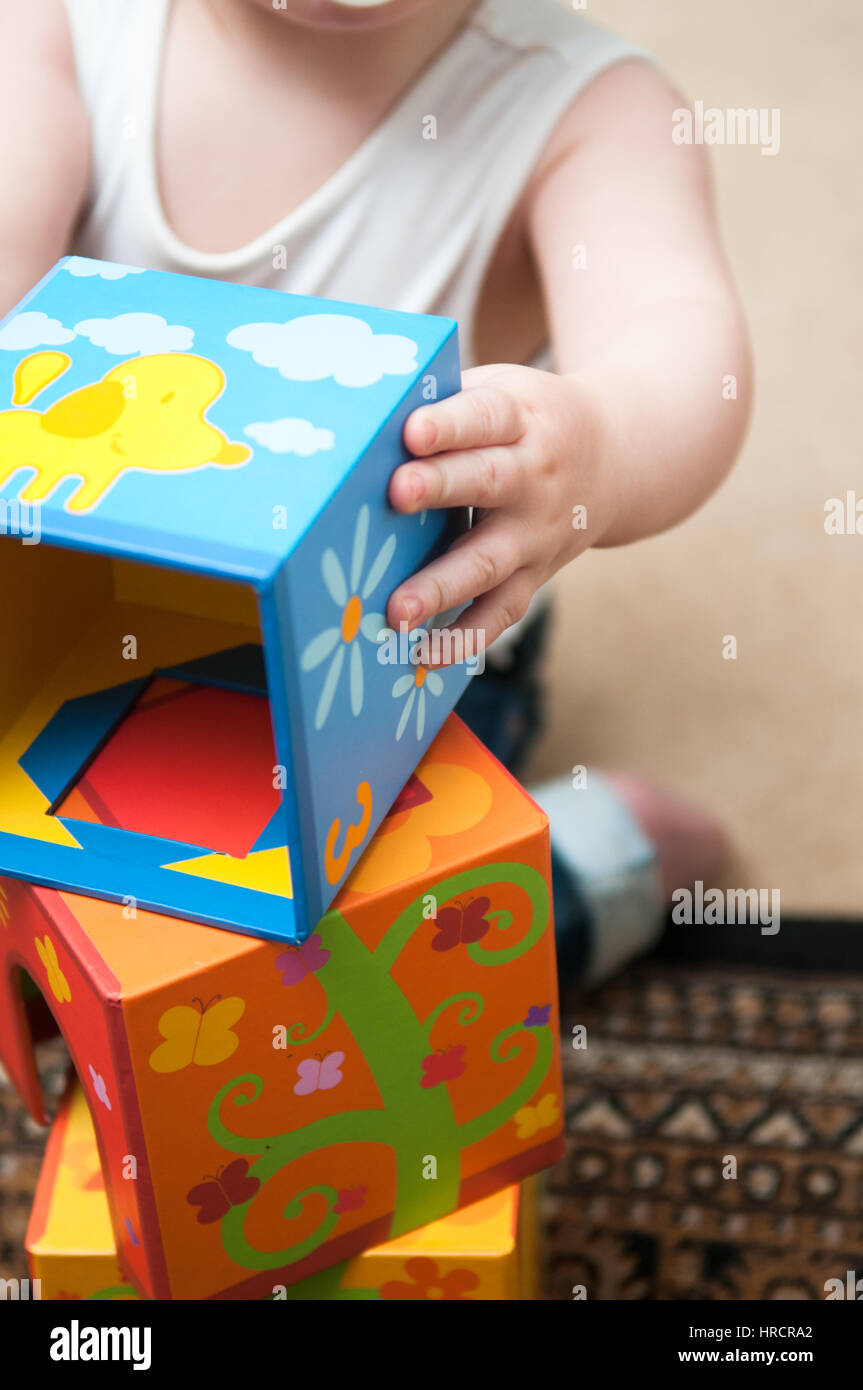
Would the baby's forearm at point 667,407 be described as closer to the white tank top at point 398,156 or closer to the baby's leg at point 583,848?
the white tank top at point 398,156

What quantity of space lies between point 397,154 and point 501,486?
32 cm

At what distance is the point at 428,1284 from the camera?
670mm

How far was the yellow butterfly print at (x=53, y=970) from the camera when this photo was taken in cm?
57

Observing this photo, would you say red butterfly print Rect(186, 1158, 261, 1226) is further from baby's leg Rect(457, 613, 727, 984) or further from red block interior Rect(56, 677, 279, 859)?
baby's leg Rect(457, 613, 727, 984)

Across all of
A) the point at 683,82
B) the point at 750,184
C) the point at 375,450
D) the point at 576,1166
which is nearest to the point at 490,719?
the point at 576,1166

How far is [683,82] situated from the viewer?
1.91 metres

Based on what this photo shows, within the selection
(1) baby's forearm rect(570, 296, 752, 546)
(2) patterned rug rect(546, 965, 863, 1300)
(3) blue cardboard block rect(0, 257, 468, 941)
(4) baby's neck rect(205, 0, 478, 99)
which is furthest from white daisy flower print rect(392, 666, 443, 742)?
(2) patterned rug rect(546, 965, 863, 1300)

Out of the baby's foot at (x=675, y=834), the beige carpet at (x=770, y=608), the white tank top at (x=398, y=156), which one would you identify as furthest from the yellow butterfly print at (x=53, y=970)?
the beige carpet at (x=770, y=608)

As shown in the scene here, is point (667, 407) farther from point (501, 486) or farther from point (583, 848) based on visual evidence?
point (583, 848)

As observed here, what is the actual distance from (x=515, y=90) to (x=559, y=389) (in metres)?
0.27

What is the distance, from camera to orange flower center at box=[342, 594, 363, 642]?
50 centimetres

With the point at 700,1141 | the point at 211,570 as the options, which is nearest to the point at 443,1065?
the point at 211,570

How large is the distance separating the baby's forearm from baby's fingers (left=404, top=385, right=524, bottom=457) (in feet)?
0.26
